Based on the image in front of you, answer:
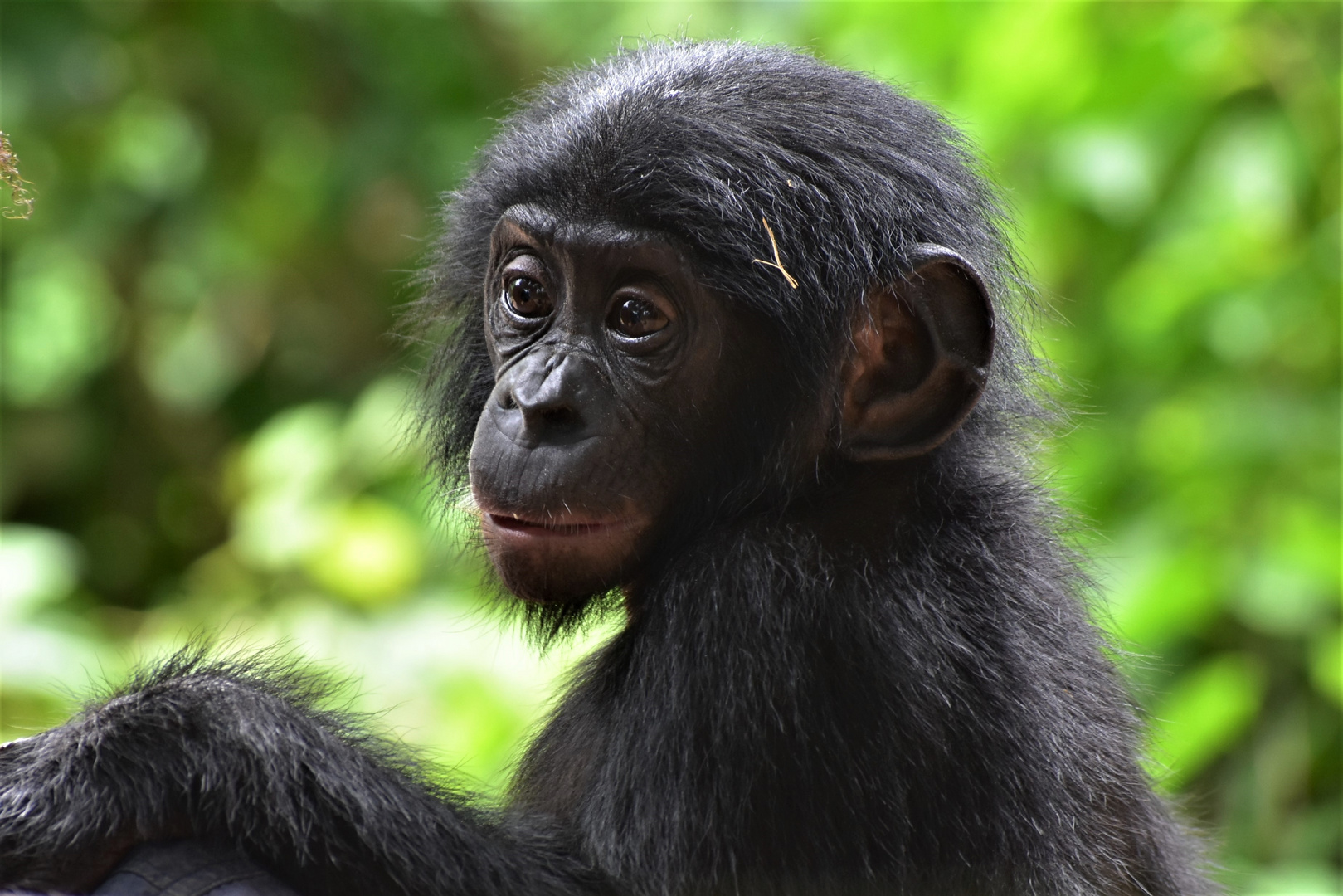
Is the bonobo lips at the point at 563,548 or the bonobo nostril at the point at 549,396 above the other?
the bonobo nostril at the point at 549,396

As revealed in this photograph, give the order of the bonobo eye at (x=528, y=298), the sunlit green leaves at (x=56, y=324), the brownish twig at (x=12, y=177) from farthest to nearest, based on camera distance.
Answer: the sunlit green leaves at (x=56, y=324)
the bonobo eye at (x=528, y=298)
the brownish twig at (x=12, y=177)

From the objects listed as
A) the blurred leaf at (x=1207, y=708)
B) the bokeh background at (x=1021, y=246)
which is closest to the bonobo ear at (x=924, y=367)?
the bokeh background at (x=1021, y=246)

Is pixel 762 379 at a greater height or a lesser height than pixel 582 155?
lesser

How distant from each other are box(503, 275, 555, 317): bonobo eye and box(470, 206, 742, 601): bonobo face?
90 millimetres

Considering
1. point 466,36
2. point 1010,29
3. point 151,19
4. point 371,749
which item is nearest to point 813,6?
point 1010,29

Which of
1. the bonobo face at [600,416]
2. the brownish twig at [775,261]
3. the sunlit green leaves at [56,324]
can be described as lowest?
the sunlit green leaves at [56,324]

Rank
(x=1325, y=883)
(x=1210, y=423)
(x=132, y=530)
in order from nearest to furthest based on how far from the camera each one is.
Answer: (x=1325, y=883), (x=1210, y=423), (x=132, y=530)

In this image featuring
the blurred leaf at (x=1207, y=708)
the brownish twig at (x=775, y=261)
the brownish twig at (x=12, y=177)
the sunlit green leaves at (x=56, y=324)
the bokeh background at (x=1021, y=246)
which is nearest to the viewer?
the brownish twig at (x=12, y=177)

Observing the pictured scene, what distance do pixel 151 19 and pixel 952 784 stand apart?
Result: 20.2ft

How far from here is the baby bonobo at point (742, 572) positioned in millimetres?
2213

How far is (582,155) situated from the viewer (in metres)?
2.57

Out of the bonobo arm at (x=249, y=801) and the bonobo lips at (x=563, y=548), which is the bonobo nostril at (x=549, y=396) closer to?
the bonobo lips at (x=563, y=548)

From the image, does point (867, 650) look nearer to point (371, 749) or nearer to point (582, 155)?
point (371, 749)

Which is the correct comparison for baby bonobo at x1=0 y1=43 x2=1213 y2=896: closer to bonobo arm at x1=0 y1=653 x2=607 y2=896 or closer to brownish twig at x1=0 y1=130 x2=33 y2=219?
bonobo arm at x1=0 y1=653 x2=607 y2=896
